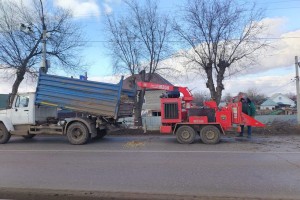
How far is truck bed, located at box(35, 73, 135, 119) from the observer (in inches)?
603

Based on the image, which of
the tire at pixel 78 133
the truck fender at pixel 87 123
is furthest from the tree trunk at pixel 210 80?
the tire at pixel 78 133

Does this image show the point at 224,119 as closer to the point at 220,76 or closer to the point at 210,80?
the point at 220,76

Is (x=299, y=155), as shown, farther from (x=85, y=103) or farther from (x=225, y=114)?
(x=85, y=103)

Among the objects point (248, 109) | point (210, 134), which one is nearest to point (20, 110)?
point (210, 134)

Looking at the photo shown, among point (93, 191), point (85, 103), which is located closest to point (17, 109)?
point (85, 103)

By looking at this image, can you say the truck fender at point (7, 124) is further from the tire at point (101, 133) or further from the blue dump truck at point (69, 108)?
the tire at point (101, 133)

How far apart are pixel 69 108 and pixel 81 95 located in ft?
2.63

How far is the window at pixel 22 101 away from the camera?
16.1 m

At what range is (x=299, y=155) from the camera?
36.5 feet

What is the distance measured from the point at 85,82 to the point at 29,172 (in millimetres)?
7252

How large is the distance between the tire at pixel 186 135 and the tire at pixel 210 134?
39 cm

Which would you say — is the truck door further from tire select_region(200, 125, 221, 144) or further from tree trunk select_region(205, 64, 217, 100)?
tree trunk select_region(205, 64, 217, 100)

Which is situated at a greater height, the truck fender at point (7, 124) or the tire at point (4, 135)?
the truck fender at point (7, 124)

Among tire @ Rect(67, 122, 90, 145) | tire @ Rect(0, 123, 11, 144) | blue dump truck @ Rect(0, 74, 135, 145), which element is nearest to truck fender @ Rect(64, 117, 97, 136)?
blue dump truck @ Rect(0, 74, 135, 145)
